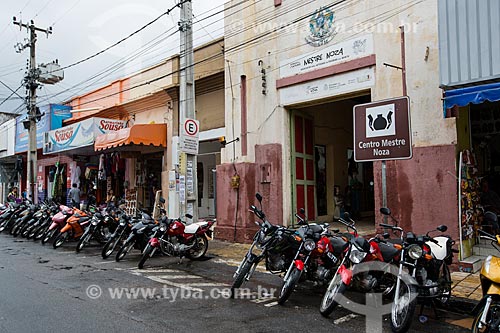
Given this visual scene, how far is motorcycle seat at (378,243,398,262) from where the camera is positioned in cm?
565

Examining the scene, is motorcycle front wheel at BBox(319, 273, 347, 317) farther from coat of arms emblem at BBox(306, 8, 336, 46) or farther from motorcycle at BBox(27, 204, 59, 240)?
motorcycle at BBox(27, 204, 59, 240)

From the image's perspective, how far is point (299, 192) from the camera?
11.7m

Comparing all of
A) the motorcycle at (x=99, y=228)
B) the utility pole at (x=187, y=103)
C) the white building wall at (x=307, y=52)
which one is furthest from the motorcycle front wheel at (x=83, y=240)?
the white building wall at (x=307, y=52)

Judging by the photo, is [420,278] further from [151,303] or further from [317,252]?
[151,303]

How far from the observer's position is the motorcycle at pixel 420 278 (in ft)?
16.0

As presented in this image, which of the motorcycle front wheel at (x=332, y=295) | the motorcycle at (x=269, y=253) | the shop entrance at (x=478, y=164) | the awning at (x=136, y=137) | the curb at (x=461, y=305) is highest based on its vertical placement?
the awning at (x=136, y=137)

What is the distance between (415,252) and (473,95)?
3035 millimetres

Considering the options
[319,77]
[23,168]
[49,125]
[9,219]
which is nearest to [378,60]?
[319,77]

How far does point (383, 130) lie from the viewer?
22.3 feet

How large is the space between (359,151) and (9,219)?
13761 millimetres

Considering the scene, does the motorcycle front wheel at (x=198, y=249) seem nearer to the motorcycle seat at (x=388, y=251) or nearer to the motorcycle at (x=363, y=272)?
the motorcycle at (x=363, y=272)

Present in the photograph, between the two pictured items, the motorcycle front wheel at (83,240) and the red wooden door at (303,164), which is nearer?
the motorcycle front wheel at (83,240)

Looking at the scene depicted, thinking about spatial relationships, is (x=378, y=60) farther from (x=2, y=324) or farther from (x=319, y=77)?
(x=2, y=324)

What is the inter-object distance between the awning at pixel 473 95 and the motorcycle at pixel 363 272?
8.85ft
